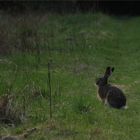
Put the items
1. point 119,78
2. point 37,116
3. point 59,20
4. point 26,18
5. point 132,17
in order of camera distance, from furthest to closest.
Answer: point 132,17 → point 59,20 → point 26,18 → point 119,78 → point 37,116

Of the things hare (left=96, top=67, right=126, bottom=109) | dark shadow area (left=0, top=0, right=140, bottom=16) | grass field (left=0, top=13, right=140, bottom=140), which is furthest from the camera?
dark shadow area (left=0, top=0, right=140, bottom=16)

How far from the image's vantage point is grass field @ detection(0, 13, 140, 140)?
8691 millimetres

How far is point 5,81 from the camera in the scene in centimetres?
1042

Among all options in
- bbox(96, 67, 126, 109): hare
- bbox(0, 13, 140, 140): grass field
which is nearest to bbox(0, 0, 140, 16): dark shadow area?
bbox(0, 13, 140, 140): grass field

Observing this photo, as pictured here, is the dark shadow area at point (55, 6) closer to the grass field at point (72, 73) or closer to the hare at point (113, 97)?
the grass field at point (72, 73)

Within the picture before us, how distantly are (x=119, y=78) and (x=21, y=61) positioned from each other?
2.17 m

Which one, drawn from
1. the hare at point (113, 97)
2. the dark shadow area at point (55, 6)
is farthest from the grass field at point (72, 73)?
the dark shadow area at point (55, 6)

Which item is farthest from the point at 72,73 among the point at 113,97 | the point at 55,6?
the point at 55,6

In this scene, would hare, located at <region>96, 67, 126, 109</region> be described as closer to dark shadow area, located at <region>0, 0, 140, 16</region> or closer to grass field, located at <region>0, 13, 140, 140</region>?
grass field, located at <region>0, 13, 140, 140</region>

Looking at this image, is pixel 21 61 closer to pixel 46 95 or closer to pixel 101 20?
pixel 46 95

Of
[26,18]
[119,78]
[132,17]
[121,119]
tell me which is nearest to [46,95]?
[121,119]

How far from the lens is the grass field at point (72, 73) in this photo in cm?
869

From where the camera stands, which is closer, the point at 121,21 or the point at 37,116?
the point at 37,116

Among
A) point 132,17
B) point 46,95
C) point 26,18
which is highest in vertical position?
point 46,95
